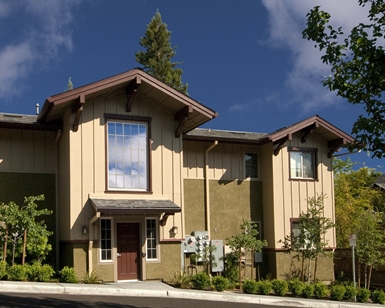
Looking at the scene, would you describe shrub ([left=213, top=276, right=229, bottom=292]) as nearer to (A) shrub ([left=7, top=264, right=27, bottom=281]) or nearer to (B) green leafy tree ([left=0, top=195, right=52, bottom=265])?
(B) green leafy tree ([left=0, top=195, right=52, bottom=265])

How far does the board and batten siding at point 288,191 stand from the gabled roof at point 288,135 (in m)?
0.42

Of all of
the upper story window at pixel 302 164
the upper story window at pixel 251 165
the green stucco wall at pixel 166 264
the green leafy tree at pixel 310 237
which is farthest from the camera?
the upper story window at pixel 251 165

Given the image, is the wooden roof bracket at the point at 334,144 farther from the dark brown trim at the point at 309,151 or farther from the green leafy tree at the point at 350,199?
the green leafy tree at the point at 350,199

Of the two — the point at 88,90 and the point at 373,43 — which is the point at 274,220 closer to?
the point at 88,90

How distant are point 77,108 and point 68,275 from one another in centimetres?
543

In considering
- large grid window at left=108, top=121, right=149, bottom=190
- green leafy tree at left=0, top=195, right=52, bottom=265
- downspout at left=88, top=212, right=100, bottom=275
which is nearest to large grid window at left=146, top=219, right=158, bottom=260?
large grid window at left=108, top=121, right=149, bottom=190

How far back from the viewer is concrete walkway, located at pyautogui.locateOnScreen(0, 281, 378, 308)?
15773mm

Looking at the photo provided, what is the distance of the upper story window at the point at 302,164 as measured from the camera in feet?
75.1

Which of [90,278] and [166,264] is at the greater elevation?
[166,264]

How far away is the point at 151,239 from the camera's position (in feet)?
64.3

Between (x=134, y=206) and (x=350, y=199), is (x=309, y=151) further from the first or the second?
(x=350, y=199)

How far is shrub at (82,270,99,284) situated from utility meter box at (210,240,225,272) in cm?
485

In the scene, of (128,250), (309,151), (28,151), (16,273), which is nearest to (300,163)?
(309,151)

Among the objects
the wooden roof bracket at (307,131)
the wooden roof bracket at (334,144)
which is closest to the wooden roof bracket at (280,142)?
the wooden roof bracket at (307,131)
